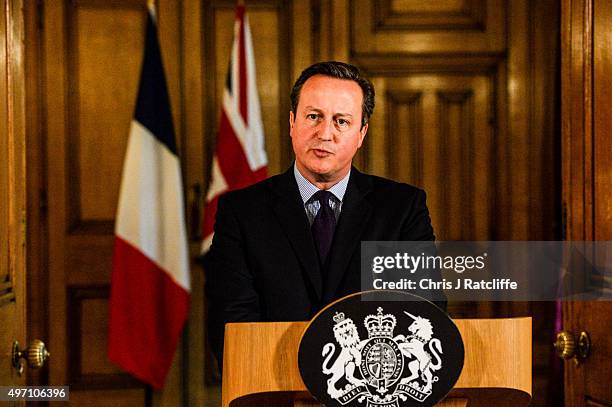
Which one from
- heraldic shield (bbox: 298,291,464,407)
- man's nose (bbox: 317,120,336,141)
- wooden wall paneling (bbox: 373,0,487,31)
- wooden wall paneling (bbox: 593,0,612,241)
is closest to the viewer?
heraldic shield (bbox: 298,291,464,407)

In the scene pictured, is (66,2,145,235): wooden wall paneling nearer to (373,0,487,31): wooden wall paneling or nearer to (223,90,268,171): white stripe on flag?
(223,90,268,171): white stripe on flag

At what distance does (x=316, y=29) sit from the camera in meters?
3.04

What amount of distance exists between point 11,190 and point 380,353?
108cm

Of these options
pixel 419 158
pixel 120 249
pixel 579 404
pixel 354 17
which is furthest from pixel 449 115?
pixel 579 404

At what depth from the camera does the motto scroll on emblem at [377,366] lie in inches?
37.4

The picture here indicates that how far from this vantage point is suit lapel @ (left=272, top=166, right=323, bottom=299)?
1.32 m

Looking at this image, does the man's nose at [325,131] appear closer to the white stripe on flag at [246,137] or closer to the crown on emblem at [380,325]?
the crown on emblem at [380,325]

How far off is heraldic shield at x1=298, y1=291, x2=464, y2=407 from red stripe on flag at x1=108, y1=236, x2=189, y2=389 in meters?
1.97

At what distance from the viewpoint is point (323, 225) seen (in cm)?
139

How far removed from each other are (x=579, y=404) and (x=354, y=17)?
5.92ft

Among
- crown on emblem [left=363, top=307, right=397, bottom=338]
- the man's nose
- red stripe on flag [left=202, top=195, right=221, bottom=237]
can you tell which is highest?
the man's nose

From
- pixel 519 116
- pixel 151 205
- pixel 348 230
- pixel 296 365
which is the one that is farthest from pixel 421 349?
pixel 519 116

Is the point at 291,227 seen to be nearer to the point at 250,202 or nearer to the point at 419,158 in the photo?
the point at 250,202

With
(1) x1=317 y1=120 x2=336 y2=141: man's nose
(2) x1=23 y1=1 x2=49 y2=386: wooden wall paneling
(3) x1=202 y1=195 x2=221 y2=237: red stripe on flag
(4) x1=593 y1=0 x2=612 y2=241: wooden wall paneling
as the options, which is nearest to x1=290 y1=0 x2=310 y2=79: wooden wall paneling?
(3) x1=202 y1=195 x2=221 y2=237: red stripe on flag
